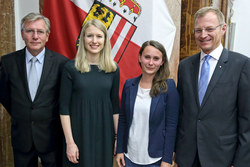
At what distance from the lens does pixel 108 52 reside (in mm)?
1910

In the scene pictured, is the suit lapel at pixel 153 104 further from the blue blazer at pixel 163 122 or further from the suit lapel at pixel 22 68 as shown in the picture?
the suit lapel at pixel 22 68

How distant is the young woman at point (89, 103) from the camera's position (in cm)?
180

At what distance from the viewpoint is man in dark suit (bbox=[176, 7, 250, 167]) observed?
1537 mm

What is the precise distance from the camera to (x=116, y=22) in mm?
2602

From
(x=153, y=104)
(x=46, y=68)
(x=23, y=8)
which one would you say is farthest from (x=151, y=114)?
(x=23, y=8)

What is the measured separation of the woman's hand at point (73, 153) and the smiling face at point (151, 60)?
2.54ft

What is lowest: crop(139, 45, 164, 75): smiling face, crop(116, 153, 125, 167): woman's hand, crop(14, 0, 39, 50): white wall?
crop(116, 153, 125, 167): woman's hand

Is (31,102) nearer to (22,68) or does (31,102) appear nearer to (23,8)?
(22,68)

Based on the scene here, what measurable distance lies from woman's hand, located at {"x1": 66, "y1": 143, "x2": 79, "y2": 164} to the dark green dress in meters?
0.04

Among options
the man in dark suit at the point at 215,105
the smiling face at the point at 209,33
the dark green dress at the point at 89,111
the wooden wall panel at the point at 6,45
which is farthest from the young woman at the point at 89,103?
the wooden wall panel at the point at 6,45

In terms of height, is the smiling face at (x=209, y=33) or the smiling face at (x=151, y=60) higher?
the smiling face at (x=209, y=33)

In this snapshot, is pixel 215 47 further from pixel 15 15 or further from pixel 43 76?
pixel 15 15

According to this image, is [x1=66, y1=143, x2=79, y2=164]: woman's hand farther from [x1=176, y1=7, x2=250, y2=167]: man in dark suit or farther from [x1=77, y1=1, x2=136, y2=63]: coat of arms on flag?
[x1=77, y1=1, x2=136, y2=63]: coat of arms on flag

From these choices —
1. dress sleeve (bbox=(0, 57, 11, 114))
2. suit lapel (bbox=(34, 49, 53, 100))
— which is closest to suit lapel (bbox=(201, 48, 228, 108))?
suit lapel (bbox=(34, 49, 53, 100))
